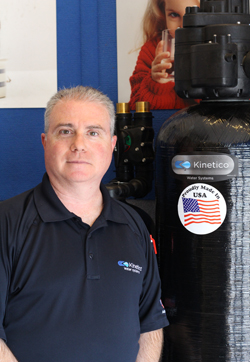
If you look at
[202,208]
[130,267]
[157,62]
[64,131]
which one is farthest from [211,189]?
[157,62]

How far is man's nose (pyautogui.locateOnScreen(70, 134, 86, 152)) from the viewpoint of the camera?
1254 millimetres

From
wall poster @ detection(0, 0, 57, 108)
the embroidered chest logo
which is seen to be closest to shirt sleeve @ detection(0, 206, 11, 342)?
the embroidered chest logo

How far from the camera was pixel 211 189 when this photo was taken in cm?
152

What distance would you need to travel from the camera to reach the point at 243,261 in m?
1.53

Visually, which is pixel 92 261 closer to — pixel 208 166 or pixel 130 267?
pixel 130 267

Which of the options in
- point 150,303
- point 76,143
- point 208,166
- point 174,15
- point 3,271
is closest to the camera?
point 3,271

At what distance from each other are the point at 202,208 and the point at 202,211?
10 millimetres

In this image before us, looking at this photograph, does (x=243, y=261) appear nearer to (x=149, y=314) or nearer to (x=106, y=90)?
(x=149, y=314)

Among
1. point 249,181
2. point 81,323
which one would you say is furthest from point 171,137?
point 81,323

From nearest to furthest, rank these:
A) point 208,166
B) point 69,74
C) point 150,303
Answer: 1. point 150,303
2. point 208,166
3. point 69,74

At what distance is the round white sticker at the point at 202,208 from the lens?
1.52m

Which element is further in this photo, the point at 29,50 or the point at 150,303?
the point at 29,50

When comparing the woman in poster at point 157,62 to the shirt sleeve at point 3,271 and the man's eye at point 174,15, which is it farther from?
the shirt sleeve at point 3,271

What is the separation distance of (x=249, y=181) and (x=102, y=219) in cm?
54
